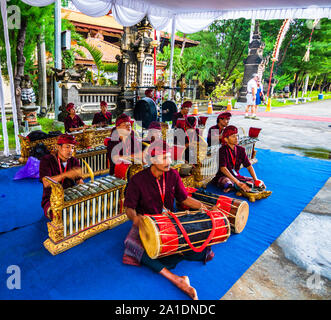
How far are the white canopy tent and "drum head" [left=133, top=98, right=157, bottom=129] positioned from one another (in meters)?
2.95

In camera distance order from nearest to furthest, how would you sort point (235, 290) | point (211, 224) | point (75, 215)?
point (235, 290), point (211, 224), point (75, 215)

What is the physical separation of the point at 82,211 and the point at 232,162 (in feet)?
9.13

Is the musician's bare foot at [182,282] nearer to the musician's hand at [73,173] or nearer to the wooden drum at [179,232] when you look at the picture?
the wooden drum at [179,232]

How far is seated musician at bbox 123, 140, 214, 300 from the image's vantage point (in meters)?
2.88

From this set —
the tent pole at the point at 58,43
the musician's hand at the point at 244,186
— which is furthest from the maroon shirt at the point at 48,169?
the tent pole at the point at 58,43

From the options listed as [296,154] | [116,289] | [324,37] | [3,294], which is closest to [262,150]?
[296,154]

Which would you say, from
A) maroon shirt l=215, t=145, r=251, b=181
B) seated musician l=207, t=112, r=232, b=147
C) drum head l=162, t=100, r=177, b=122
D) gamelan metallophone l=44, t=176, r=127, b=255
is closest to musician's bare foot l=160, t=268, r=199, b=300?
gamelan metallophone l=44, t=176, r=127, b=255

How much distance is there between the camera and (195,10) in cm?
919

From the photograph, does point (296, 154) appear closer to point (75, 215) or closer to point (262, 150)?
point (262, 150)

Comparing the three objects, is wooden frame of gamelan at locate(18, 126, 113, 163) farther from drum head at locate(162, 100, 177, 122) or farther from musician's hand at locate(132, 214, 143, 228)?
musician's hand at locate(132, 214, 143, 228)

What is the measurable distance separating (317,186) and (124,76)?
927cm

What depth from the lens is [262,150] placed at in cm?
844

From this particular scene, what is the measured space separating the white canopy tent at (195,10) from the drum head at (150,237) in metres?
4.98

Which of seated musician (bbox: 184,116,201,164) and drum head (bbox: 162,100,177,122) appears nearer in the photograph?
seated musician (bbox: 184,116,201,164)
